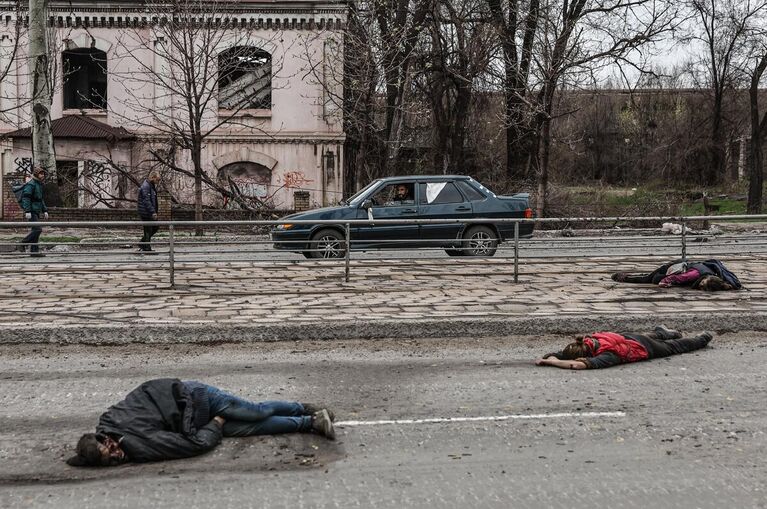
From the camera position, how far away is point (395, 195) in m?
16.9

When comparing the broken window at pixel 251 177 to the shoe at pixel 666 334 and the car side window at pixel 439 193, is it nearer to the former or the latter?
the car side window at pixel 439 193

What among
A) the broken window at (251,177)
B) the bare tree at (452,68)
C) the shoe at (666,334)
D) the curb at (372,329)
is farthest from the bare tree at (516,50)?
the shoe at (666,334)

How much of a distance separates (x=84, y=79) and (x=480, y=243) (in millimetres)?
22314

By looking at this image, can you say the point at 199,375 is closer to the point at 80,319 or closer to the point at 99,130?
the point at 80,319

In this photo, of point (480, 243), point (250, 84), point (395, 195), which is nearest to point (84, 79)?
point (250, 84)

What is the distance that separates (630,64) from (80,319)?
847 inches

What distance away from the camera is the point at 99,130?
31.2 meters

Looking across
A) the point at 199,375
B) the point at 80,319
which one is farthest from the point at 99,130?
the point at 199,375

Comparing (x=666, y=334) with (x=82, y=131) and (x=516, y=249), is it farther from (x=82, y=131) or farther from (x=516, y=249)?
(x=82, y=131)

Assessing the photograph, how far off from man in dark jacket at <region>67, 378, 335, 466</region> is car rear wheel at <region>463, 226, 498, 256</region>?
28.0 feet

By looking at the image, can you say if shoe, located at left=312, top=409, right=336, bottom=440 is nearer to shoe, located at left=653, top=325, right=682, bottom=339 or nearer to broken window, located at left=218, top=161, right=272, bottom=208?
shoe, located at left=653, top=325, right=682, bottom=339

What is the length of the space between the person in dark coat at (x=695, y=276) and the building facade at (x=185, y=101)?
18354 millimetres

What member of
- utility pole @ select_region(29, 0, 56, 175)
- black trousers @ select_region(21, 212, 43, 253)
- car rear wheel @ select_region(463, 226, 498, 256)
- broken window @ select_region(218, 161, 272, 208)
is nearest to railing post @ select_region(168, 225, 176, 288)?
black trousers @ select_region(21, 212, 43, 253)

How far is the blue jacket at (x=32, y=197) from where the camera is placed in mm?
18125
